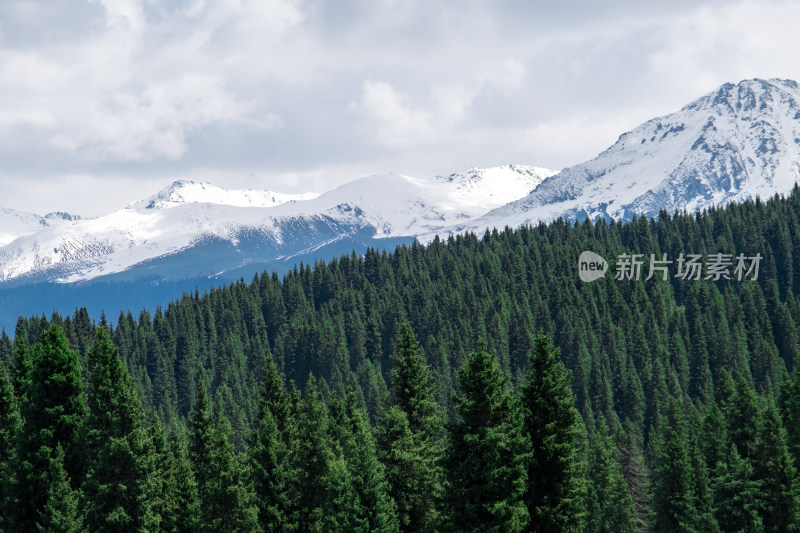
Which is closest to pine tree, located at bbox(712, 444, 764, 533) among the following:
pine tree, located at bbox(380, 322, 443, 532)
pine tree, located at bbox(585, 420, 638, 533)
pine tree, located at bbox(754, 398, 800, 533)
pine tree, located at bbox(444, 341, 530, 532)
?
pine tree, located at bbox(754, 398, 800, 533)

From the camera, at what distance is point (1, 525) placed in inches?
2156

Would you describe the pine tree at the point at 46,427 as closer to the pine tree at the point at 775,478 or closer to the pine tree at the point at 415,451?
the pine tree at the point at 415,451

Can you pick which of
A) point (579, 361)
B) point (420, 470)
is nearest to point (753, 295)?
point (579, 361)

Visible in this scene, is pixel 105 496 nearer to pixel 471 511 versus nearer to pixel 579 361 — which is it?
pixel 471 511

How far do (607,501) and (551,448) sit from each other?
4804 cm

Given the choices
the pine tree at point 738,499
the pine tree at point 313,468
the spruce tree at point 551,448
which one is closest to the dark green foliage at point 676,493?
the pine tree at point 738,499

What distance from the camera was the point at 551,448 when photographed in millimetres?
42531

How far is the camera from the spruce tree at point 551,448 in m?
42.5

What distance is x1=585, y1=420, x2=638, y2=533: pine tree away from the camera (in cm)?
8506

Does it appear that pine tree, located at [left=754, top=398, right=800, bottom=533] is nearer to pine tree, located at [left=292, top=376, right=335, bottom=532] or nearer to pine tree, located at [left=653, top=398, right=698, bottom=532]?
pine tree, located at [left=653, top=398, right=698, bottom=532]

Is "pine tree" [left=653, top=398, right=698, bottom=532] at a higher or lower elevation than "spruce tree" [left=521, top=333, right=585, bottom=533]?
lower

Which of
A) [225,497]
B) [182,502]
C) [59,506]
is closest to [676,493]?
[225,497]

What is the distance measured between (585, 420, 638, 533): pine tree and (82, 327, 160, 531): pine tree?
4487 centimetres

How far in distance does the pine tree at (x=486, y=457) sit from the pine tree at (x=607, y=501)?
4373 cm
